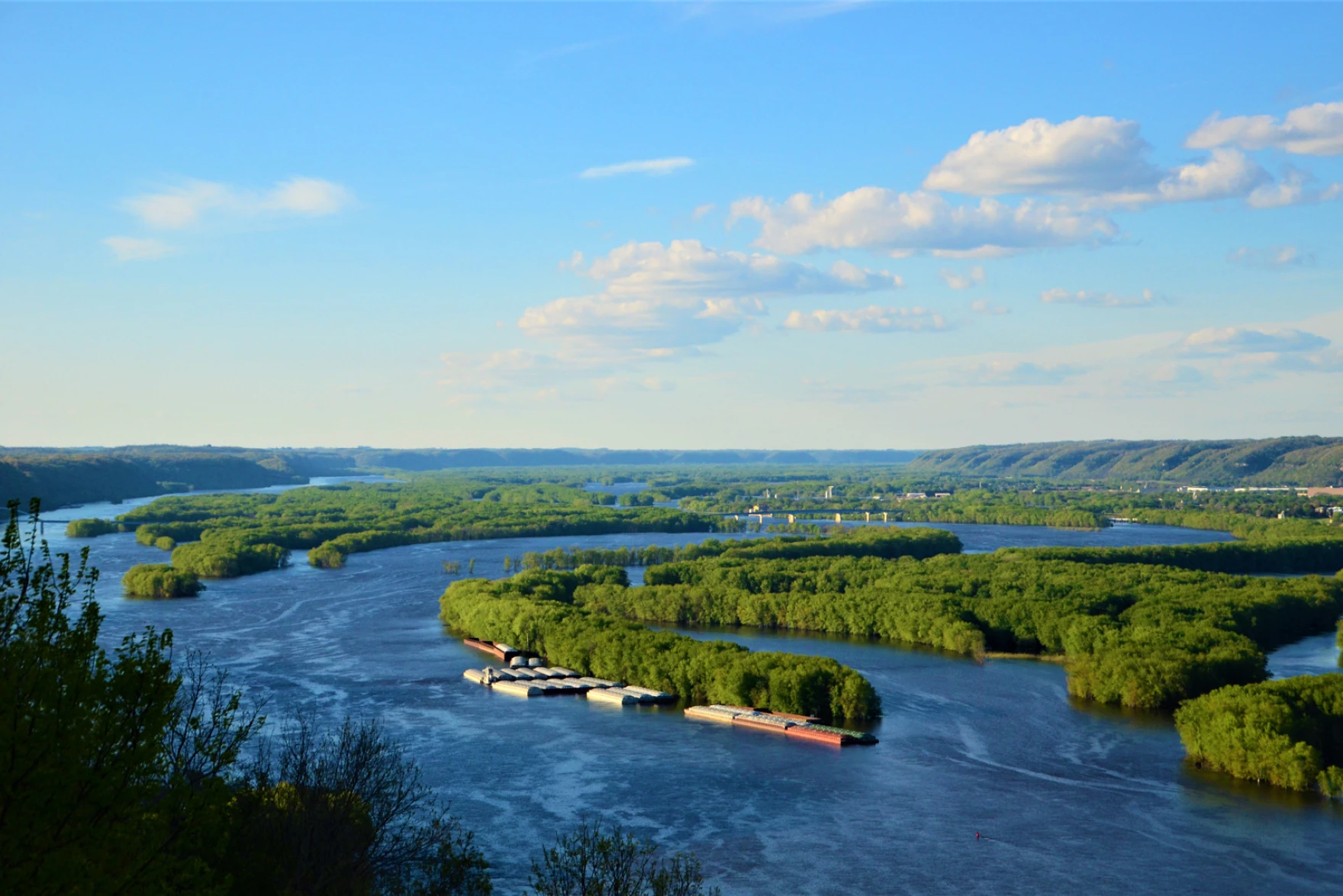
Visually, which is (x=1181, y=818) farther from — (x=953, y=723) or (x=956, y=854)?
(x=953, y=723)

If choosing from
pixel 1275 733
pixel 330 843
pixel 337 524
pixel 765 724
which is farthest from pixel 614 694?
pixel 337 524

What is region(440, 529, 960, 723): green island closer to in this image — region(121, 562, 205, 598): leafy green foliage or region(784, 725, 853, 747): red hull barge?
region(784, 725, 853, 747): red hull barge

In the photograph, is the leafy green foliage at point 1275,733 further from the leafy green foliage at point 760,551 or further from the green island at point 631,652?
the leafy green foliage at point 760,551

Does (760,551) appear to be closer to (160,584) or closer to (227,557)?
(227,557)

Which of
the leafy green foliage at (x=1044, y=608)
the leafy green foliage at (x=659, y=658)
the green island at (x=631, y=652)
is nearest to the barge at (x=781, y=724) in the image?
the leafy green foliage at (x=659, y=658)

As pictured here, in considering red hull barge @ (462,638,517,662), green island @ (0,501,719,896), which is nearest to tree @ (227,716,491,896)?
green island @ (0,501,719,896)

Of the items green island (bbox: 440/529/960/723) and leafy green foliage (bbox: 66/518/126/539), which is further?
leafy green foliage (bbox: 66/518/126/539)
